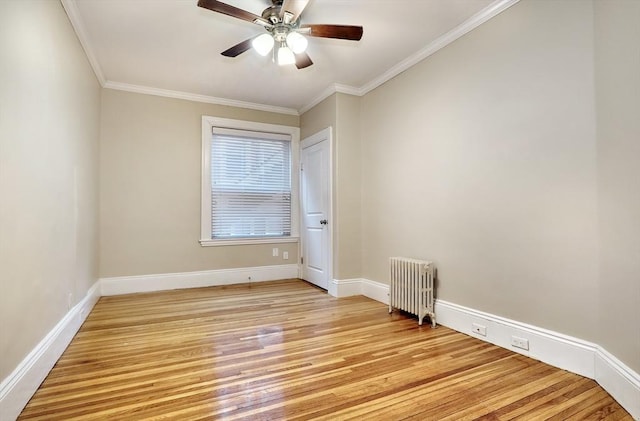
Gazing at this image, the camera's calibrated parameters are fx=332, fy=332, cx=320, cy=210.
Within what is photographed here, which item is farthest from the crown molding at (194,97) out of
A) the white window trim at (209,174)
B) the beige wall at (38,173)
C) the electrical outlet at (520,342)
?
the electrical outlet at (520,342)

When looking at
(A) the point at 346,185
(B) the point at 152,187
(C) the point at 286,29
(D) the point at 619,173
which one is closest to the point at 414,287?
(A) the point at 346,185

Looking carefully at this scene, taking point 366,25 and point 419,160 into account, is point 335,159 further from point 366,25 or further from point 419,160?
point 366,25

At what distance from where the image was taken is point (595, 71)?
2002 millimetres

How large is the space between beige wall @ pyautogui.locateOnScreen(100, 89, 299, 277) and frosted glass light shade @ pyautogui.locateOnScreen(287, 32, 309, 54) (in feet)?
7.94

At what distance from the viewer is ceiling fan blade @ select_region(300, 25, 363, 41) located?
2422mm

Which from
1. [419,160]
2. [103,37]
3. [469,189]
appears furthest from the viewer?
[419,160]

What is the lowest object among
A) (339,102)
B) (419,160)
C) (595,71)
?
(419,160)

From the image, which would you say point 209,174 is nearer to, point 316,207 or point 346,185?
point 316,207

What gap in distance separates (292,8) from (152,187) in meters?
3.12

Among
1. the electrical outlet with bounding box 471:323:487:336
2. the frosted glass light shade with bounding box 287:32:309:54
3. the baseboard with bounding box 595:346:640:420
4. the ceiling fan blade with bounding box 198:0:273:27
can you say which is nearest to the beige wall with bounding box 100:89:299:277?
the frosted glass light shade with bounding box 287:32:309:54

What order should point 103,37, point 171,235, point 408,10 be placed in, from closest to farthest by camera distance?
point 408,10
point 103,37
point 171,235

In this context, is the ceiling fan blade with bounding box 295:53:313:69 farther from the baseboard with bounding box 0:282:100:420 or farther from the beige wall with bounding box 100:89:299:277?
the baseboard with bounding box 0:282:100:420

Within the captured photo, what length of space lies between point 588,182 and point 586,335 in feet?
3.11

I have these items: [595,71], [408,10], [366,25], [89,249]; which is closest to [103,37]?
[89,249]
